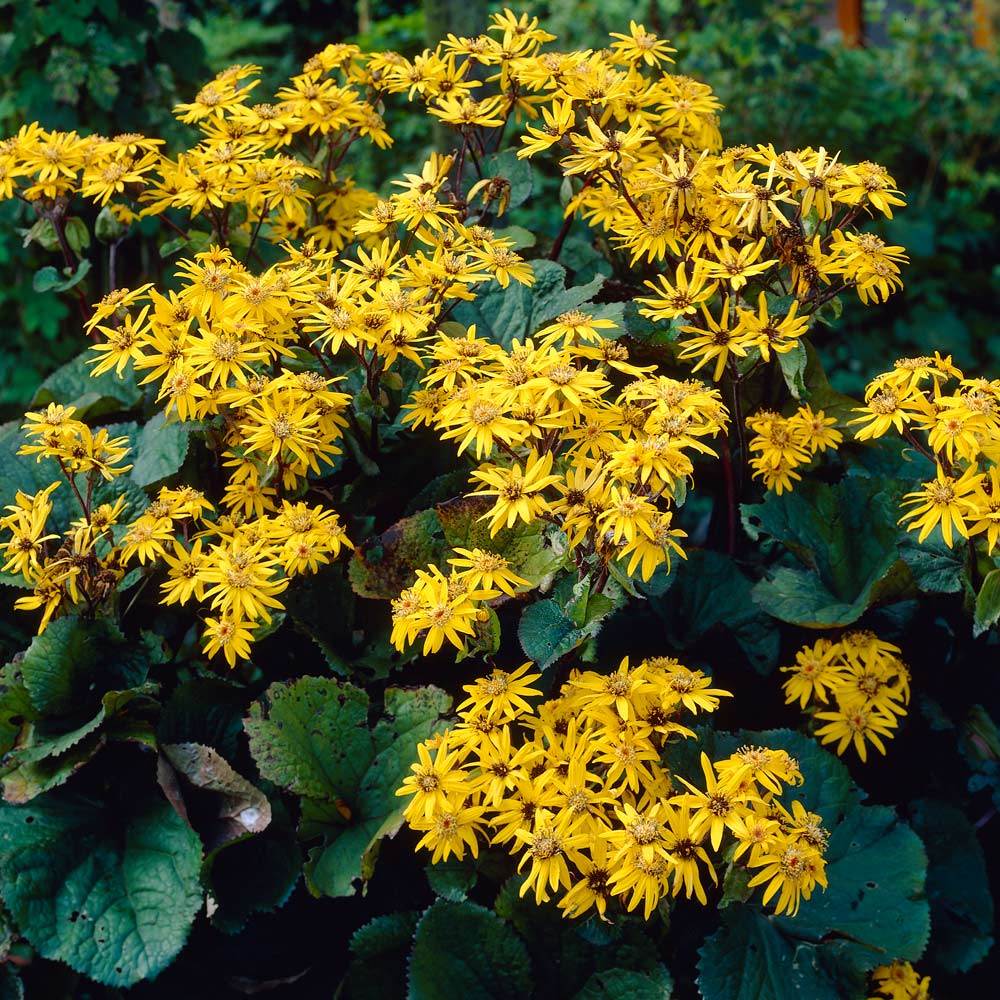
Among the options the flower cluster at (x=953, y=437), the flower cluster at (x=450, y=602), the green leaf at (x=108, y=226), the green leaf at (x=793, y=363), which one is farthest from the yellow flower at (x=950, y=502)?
the green leaf at (x=108, y=226)

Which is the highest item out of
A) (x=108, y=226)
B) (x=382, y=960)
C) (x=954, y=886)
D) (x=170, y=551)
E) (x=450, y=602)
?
(x=108, y=226)

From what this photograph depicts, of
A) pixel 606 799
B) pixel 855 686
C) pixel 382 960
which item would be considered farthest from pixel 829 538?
pixel 382 960

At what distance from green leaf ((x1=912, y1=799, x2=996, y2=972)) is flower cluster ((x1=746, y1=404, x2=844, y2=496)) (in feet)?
2.28

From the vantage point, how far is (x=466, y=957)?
73.9 inches

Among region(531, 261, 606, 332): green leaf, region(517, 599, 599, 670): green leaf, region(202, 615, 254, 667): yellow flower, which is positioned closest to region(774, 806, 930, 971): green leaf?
region(517, 599, 599, 670): green leaf

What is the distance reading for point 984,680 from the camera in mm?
2199

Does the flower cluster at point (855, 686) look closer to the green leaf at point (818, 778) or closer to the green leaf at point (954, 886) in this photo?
the green leaf at point (818, 778)

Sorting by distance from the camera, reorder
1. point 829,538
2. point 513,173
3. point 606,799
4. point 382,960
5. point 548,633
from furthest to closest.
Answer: point 513,173 → point 829,538 → point 382,960 → point 548,633 → point 606,799

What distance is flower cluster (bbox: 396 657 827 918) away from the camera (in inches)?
63.5

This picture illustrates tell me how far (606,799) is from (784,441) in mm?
885

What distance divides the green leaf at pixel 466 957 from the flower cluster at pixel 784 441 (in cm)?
97

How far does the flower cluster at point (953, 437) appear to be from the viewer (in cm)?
181

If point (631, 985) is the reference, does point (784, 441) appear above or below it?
above

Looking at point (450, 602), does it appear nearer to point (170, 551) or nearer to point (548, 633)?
point (548, 633)
